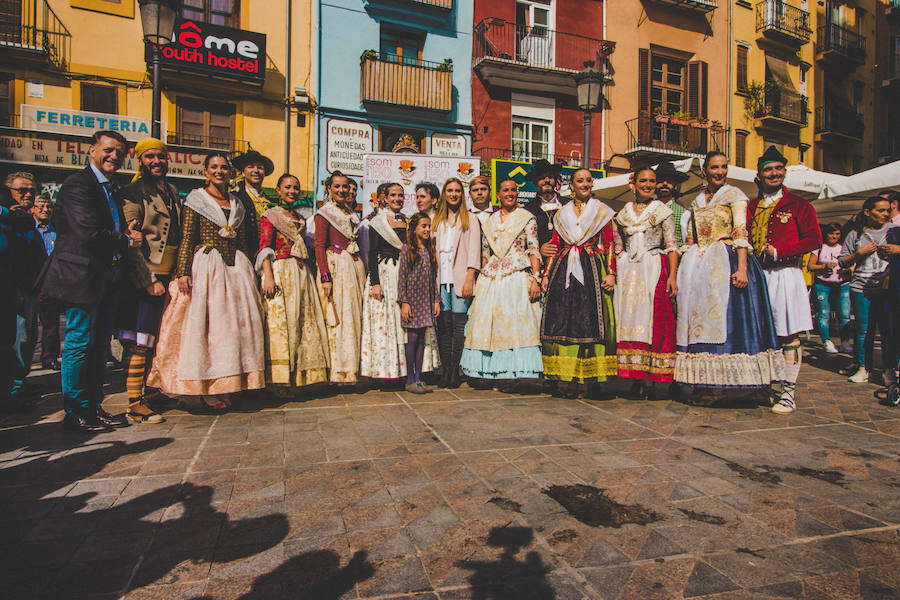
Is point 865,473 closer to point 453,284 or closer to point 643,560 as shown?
point 643,560

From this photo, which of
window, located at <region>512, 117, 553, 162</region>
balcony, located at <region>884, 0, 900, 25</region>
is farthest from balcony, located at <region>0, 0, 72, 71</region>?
balcony, located at <region>884, 0, 900, 25</region>

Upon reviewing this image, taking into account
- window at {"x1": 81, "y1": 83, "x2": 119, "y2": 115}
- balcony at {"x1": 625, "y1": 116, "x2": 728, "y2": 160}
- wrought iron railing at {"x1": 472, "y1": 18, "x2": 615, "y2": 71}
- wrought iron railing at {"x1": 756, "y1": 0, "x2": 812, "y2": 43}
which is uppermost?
wrought iron railing at {"x1": 756, "y1": 0, "x2": 812, "y2": 43}

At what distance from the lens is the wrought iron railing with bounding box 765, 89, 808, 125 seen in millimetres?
21969

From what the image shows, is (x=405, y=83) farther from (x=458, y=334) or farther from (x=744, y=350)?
(x=744, y=350)

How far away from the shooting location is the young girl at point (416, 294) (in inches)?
A: 213

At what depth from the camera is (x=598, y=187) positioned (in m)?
9.49

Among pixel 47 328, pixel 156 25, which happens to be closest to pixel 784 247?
pixel 156 25

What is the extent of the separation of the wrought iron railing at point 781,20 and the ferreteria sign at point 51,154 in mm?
21689

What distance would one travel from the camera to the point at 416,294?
5457mm

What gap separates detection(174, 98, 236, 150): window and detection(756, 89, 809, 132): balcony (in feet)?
63.5

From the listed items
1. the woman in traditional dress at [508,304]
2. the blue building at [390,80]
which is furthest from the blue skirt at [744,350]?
the blue building at [390,80]

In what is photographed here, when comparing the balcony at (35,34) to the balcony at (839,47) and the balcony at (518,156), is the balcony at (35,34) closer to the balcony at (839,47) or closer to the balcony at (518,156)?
the balcony at (518,156)

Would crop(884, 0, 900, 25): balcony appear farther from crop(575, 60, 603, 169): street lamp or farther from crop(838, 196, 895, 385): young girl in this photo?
crop(838, 196, 895, 385): young girl

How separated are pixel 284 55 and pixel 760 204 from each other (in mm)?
14004
